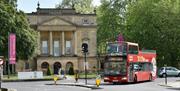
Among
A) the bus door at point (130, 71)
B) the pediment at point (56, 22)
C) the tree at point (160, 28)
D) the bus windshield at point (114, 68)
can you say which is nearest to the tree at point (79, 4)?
the pediment at point (56, 22)

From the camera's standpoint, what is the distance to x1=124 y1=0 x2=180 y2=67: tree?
91.9 metres

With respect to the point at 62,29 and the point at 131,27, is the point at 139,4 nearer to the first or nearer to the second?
the point at 131,27

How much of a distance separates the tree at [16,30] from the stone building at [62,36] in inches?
643

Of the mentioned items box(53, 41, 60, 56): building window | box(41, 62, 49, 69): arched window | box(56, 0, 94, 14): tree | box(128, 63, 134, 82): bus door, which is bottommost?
box(41, 62, 49, 69): arched window

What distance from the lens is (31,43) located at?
82250mm

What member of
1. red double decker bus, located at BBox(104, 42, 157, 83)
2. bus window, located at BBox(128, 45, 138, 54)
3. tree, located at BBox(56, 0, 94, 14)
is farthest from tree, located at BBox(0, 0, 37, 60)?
tree, located at BBox(56, 0, 94, 14)

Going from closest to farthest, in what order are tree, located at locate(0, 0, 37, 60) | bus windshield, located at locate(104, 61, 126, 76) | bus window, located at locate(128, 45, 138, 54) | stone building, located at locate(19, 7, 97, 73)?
bus windshield, located at locate(104, 61, 126, 76) < bus window, located at locate(128, 45, 138, 54) < tree, located at locate(0, 0, 37, 60) < stone building, located at locate(19, 7, 97, 73)

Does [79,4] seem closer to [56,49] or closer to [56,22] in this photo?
[56,49]

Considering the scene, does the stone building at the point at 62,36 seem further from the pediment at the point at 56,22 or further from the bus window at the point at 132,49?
the bus window at the point at 132,49

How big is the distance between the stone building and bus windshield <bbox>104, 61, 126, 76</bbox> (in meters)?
51.3

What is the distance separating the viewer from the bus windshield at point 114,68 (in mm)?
50375

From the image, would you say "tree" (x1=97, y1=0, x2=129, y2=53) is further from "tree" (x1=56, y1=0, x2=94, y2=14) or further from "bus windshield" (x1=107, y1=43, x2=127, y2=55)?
"bus windshield" (x1=107, y1=43, x2=127, y2=55)

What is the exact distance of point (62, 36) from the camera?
10406 centimetres

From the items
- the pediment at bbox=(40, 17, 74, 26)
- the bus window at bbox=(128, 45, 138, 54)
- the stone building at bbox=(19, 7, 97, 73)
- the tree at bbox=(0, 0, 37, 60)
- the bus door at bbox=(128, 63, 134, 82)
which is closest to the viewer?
the bus door at bbox=(128, 63, 134, 82)
